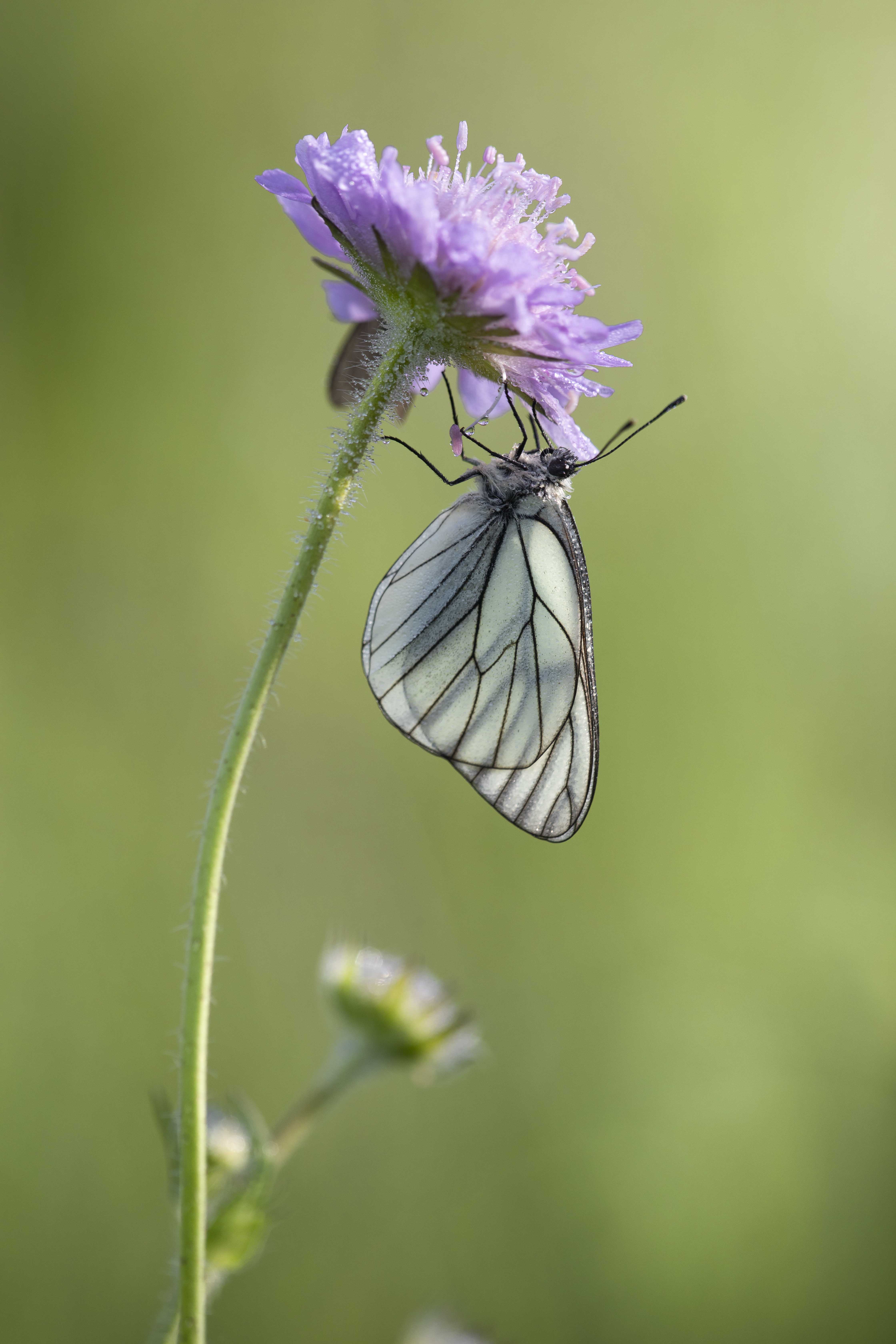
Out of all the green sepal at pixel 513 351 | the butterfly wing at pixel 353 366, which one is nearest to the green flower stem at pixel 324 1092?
the butterfly wing at pixel 353 366

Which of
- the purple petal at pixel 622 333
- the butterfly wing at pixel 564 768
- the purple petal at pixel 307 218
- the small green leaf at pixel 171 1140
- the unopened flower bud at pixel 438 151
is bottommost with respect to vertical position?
the small green leaf at pixel 171 1140

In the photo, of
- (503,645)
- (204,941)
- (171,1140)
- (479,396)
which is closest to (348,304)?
(479,396)

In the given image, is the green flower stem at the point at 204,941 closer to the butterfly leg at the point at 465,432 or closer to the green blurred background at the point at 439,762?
the butterfly leg at the point at 465,432

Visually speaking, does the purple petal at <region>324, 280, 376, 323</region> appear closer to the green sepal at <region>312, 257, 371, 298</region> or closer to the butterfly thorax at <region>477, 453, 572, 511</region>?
the green sepal at <region>312, 257, 371, 298</region>

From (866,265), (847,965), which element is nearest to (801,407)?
(866,265)

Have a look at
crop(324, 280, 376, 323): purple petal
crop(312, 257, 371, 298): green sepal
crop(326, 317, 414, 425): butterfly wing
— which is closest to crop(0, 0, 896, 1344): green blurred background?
crop(326, 317, 414, 425): butterfly wing

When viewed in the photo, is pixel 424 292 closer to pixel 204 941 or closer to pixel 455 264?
pixel 455 264
